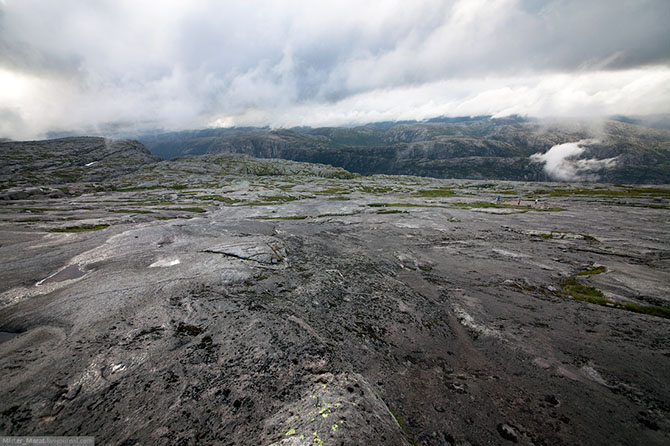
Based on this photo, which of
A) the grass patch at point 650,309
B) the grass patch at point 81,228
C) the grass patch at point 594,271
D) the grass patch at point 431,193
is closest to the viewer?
the grass patch at point 650,309

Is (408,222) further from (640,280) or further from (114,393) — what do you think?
(114,393)

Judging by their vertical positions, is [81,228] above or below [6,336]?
below

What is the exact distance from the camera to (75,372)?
10.9 m

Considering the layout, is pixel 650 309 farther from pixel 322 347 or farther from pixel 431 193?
pixel 431 193

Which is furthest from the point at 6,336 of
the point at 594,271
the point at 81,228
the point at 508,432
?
the point at 594,271

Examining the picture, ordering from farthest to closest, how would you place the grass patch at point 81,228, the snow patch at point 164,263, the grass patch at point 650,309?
the grass patch at point 81,228
the snow patch at point 164,263
the grass patch at point 650,309

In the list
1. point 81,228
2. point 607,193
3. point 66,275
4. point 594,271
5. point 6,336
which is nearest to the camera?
point 6,336

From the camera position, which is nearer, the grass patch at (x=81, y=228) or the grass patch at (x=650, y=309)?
the grass patch at (x=650, y=309)

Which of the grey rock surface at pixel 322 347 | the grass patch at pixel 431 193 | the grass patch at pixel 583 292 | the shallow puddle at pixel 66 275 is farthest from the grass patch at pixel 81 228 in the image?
the grass patch at pixel 431 193

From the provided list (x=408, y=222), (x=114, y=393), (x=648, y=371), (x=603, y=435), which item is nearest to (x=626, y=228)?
(x=408, y=222)

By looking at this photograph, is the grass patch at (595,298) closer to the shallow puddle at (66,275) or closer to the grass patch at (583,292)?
the grass patch at (583,292)

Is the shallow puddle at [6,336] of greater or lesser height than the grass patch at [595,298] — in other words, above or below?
above

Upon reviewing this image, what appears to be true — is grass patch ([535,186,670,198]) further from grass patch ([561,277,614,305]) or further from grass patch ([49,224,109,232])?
grass patch ([49,224,109,232])

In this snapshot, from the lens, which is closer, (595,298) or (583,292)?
(595,298)
